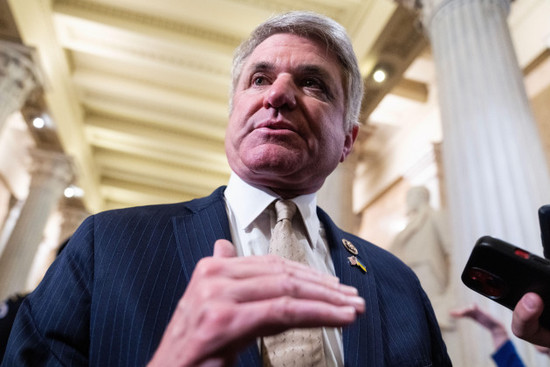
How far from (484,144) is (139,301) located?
2944 mm

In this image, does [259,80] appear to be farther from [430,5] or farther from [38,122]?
[38,122]

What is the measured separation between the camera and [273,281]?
60cm

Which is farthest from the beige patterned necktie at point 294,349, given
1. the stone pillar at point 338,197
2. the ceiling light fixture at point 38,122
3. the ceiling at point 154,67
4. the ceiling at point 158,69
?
the ceiling light fixture at point 38,122

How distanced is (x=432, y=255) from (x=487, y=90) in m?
2.72

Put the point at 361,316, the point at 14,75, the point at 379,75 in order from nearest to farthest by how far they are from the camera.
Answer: the point at 361,316 → the point at 379,75 → the point at 14,75

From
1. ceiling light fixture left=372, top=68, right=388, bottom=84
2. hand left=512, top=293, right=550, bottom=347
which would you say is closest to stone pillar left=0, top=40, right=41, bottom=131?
ceiling light fixture left=372, top=68, right=388, bottom=84

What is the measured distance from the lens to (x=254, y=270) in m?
0.62

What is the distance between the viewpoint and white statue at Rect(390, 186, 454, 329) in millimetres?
5188

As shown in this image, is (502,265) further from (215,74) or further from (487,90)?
(215,74)

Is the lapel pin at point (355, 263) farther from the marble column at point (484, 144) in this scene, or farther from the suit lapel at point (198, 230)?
the marble column at point (484, 144)

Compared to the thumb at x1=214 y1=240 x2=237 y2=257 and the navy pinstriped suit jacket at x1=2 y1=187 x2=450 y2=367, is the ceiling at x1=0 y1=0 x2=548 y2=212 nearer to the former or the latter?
the navy pinstriped suit jacket at x1=2 y1=187 x2=450 y2=367

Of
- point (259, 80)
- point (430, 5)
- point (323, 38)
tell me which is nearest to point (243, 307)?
point (259, 80)

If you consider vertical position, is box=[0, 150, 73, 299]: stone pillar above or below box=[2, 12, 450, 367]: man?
above

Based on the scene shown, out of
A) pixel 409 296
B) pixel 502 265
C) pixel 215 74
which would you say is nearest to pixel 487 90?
pixel 409 296
